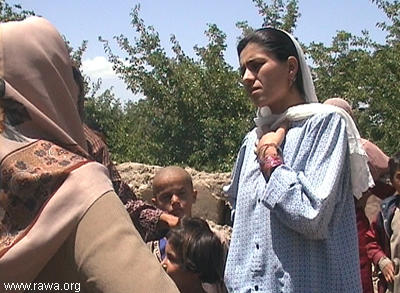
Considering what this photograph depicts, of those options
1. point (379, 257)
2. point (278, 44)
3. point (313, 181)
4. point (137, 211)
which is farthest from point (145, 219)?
point (379, 257)

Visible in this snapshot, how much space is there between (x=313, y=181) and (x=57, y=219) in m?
1.20

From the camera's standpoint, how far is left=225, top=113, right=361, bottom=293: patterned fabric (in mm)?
2346

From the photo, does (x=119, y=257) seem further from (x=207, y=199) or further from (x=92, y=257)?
(x=207, y=199)

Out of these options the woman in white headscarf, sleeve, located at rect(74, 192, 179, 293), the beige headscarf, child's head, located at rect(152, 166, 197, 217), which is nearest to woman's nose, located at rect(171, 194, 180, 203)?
child's head, located at rect(152, 166, 197, 217)

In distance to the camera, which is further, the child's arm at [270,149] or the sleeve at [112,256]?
the child's arm at [270,149]

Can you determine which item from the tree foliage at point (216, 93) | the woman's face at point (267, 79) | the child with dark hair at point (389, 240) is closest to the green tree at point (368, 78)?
the tree foliage at point (216, 93)

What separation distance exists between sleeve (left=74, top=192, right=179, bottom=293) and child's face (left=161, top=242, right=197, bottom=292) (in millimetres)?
1687

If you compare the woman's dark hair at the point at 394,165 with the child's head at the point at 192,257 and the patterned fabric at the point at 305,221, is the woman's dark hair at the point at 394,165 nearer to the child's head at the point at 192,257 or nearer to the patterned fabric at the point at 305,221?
the child's head at the point at 192,257

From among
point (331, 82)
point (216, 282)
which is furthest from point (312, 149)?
point (331, 82)

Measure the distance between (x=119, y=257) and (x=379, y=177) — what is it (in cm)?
345

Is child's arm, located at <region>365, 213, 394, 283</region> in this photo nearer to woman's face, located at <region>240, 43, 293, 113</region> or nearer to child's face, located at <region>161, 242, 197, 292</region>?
child's face, located at <region>161, 242, 197, 292</region>

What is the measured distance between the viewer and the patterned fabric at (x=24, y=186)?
1.36 metres

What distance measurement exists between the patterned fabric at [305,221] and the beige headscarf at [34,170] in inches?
39.7

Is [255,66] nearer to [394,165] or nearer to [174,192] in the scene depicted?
[174,192]
